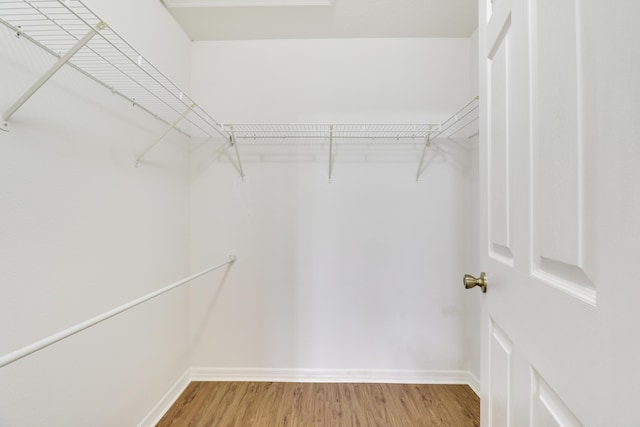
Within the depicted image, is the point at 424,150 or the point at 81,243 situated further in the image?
the point at 424,150

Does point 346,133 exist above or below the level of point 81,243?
above

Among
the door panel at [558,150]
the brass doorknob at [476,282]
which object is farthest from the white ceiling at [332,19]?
the brass doorknob at [476,282]

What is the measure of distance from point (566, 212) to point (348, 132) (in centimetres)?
148

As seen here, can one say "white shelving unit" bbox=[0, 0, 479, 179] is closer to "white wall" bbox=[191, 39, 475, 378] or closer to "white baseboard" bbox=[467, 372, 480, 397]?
"white wall" bbox=[191, 39, 475, 378]

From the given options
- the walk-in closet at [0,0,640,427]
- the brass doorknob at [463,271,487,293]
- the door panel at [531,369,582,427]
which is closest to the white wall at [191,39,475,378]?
the walk-in closet at [0,0,640,427]

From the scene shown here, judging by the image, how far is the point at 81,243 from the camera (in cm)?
100

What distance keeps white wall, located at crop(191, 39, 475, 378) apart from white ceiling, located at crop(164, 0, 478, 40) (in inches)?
2.7

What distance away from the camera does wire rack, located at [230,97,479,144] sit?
1.76 metres

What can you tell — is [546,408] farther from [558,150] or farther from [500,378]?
[558,150]

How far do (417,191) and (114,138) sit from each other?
1.79 m

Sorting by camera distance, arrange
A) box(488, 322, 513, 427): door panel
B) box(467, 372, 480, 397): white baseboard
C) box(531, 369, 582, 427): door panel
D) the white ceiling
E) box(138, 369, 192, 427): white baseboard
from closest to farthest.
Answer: box(531, 369, 582, 427): door panel, box(488, 322, 513, 427): door panel, box(138, 369, 192, 427): white baseboard, the white ceiling, box(467, 372, 480, 397): white baseboard

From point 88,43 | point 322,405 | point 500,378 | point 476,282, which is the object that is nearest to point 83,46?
point 88,43

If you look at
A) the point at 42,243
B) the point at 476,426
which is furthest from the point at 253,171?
the point at 476,426

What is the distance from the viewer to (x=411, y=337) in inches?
69.3
